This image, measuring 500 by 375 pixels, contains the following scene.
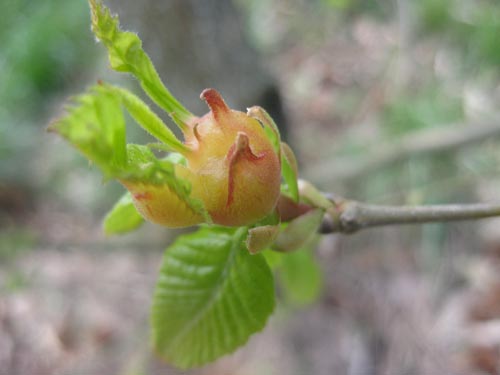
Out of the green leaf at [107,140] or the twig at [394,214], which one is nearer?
the green leaf at [107,140]

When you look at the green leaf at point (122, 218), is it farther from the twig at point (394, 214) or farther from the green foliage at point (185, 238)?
the twig at point (394, 214)

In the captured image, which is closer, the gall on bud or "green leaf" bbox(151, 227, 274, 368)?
the gall on bud

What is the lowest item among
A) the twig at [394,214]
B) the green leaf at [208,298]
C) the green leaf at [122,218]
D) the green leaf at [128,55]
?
the green leaf at [208,298]

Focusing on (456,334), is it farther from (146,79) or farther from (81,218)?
(81,218)

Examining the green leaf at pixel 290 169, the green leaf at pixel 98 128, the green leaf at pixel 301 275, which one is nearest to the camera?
the green leaf at pixel 98 128

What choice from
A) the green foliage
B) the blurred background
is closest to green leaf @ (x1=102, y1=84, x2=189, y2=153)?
the green foliage

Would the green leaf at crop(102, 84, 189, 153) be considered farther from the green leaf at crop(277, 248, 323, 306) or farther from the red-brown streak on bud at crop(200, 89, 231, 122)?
the green leaf at crop(277, 248, 323, 306)

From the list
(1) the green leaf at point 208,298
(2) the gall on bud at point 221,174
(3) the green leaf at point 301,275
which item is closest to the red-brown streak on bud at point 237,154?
(2) the gall on bud at point 221,174
